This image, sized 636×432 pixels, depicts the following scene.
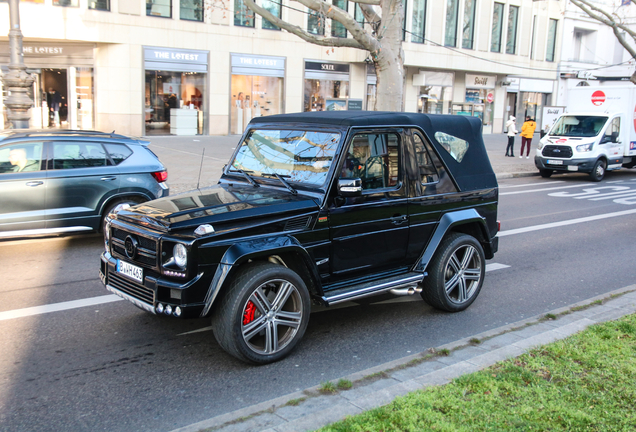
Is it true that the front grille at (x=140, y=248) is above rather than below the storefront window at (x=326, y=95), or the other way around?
below

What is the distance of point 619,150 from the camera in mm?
19484

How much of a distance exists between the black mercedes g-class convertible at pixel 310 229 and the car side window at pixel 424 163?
1cm

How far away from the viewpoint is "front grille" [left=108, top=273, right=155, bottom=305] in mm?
4516

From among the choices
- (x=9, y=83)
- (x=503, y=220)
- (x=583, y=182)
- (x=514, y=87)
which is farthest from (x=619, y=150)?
(x=514, y=87)

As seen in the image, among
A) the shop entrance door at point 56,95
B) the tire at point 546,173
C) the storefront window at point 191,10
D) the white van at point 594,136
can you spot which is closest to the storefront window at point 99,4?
the storefront window at point 191,10

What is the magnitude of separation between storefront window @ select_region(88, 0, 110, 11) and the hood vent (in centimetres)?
2337

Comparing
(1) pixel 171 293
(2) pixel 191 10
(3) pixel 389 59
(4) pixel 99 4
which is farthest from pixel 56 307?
(2) pixel 191 10

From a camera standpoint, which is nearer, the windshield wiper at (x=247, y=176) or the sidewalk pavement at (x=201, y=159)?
the windshield wiper at (x=247, y=176)

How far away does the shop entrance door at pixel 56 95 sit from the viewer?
26094 mm

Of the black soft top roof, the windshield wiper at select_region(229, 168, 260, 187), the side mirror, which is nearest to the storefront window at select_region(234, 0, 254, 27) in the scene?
the black soft top roof

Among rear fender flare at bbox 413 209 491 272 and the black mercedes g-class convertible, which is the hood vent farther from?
rear fender flare at bbox 413 209 491 272

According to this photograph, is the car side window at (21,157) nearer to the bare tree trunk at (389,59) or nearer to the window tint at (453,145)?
the window tint at (453,145)

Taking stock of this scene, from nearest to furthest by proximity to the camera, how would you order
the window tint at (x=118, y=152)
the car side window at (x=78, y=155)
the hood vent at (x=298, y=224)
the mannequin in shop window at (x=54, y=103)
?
1. the hood vent at (x=298, y=224)
2. the car side window at (x=78, y=155)
3. the window tint at (x=118, y=152)
4. the mannequin in shop window at (x=54, y=103)

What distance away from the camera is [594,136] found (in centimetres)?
1889
